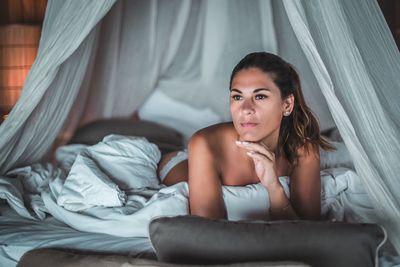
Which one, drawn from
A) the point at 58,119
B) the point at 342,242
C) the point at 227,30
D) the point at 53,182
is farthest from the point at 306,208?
the point at 227,30

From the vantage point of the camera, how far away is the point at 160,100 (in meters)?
3.42

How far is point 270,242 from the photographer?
4.94ft

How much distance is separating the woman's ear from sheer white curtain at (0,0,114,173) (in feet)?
2.54

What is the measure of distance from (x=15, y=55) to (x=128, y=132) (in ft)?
4.32

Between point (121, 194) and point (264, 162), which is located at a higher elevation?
point (264, 162)

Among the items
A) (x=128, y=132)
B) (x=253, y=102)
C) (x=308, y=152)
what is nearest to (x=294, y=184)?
(x=308, y=152)

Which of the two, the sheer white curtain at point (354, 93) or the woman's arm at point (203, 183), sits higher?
the sheer white curtain at point (354, 93)

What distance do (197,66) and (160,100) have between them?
318 millimetres

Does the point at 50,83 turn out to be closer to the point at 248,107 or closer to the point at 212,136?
the point at 212,136

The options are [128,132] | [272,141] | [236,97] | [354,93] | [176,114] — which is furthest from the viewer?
[176,114]

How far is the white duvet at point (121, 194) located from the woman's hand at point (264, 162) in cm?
9

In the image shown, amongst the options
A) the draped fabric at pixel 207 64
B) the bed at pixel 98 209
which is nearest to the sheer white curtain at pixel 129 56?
the draped fabric at pixel 207 64

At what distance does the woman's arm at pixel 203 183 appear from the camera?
1.92 m

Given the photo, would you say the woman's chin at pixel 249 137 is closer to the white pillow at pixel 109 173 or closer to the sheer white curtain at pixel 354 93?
the sheer white curtain at pixel 354 93
